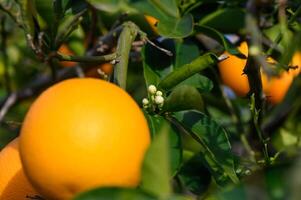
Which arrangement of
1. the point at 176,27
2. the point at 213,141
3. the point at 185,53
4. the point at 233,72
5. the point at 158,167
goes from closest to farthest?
the point at 158,167 → the point at 213,141 → the point at 176,27 → the point at 185,53 → the point at 233,72

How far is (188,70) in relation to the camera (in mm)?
1158

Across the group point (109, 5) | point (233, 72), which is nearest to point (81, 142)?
point (109, 5)

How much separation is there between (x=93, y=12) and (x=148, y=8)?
1.24 feet

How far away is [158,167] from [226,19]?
0.79 m

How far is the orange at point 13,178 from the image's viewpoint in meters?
1.11

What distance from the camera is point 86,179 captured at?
0.90 meters

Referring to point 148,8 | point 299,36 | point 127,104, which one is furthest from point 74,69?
point 299,36

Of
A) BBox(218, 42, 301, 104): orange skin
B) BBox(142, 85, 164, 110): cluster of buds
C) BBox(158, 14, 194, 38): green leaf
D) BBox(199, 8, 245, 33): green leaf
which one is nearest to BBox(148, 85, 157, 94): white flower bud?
BBox(142, 85, 164, 110): cluster of buds

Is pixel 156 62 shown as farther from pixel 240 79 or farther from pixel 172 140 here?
pixel 240 79

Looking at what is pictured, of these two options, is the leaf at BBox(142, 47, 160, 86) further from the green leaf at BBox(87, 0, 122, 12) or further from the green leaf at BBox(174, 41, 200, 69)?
the green leaf at BBox(87, 0, 122, 12)

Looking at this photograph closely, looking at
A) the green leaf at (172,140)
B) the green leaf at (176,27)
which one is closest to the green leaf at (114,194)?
the green leaf at (172,140)

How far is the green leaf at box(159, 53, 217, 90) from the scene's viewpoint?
3.75 ft

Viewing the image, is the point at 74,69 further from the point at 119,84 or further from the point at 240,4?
the point at 119,84

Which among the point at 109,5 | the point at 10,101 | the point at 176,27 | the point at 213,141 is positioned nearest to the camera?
the point at 109,5
